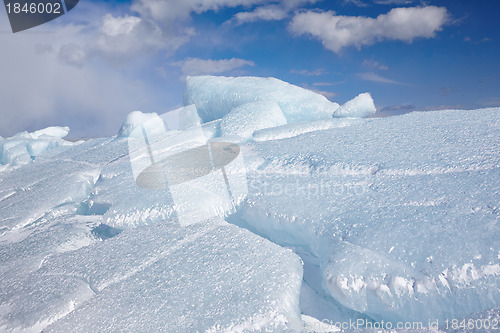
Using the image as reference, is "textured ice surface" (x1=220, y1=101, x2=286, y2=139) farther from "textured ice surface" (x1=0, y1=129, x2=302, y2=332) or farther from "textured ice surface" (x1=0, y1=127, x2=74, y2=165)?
"textured ice surface" (x1=0, y1=127, x2=74, y2=165)

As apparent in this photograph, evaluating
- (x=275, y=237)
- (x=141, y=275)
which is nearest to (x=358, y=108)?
(x=275, y=237)

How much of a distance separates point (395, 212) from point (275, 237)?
1.58 ft

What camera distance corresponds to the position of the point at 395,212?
1.15m

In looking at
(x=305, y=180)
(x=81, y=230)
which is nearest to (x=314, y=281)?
(x=305, y=180)

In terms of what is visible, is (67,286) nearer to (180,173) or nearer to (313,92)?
(180,173)

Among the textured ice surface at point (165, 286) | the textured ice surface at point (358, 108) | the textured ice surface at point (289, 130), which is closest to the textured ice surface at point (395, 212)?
the textured ice surface at point (165, 286)

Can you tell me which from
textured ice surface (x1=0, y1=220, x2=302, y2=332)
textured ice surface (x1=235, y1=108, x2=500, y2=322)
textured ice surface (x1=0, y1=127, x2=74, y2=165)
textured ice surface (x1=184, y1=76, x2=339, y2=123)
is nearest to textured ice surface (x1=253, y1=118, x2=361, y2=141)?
textured ice surface (x1=235, y1=108, x2=500, y2=322)

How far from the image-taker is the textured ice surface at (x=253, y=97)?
10.7 ft

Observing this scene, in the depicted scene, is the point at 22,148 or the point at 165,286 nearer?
the point at 165,286

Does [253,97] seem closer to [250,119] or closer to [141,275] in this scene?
[250,119]

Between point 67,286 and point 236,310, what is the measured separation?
63cm

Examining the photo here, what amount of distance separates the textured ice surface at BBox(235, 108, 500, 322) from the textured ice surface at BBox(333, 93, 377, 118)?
1070 millimetres

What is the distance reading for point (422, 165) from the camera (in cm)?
143

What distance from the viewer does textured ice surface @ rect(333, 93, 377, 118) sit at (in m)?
3.02
